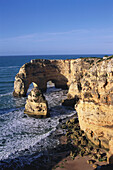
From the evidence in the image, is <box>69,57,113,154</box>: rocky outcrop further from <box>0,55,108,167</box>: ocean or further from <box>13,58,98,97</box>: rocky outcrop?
<box>13,58,98,97</box>: rocky outcrop

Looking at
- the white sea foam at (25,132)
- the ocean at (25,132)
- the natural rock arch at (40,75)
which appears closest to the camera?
the ocean at (25,132)

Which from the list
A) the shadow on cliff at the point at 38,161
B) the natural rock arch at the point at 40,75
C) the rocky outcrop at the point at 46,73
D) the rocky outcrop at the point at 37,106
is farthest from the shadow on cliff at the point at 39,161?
the natural rock arch at the point at 40,75

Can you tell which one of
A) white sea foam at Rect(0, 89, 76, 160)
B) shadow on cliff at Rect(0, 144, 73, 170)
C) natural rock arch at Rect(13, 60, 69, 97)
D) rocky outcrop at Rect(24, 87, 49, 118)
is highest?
natural rock arch at Rect(13, 60, 69, 97)

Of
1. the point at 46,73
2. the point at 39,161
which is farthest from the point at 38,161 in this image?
the point at 46,73

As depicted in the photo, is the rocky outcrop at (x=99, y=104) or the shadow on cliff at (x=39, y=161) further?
the rocky outcrop at (x=99, y=104)

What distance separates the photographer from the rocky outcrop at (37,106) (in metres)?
28.7

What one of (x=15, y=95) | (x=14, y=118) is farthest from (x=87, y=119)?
(x=15, y=95)

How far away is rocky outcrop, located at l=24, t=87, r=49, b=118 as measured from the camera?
94.1ft

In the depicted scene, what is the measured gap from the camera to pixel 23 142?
20828 millimetres

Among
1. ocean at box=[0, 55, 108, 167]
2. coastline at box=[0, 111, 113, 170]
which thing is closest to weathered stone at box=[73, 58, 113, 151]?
coastline at box=[0, 111, 113, 170]

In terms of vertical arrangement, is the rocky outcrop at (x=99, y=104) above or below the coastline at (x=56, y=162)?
above

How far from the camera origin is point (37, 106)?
29.1m

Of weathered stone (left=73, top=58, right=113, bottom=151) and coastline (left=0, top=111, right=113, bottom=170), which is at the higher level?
weathered stone (left=73, top=58, right=113, bottom=151)

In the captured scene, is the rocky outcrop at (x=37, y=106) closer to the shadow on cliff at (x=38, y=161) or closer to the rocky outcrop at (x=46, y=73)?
the shadow on cliff at (x=38, y=161)
